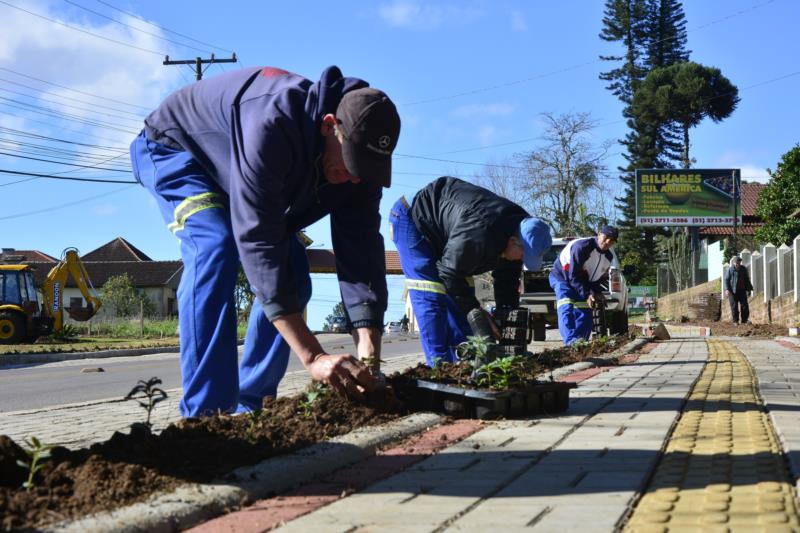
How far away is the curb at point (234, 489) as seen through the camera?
2.49 m

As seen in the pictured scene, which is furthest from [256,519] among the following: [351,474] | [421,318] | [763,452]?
[421,318]

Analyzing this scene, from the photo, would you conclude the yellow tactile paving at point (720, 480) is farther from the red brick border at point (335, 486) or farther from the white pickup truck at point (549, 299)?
the white pickup truck at point (549, 299)

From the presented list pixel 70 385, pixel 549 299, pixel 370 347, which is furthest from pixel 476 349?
pixel 549 299

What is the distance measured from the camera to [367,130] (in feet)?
12.7

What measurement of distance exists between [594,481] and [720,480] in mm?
424

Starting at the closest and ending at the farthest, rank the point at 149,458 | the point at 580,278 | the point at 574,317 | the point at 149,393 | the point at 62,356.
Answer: the point at 149,458 → the point at 149,393 → the point at 580,278 → the point at 574,317 → the point at 62,356

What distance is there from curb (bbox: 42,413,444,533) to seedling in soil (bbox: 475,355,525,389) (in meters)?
1.06

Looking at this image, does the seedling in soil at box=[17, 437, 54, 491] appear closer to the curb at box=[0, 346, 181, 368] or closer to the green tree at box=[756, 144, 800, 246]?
the curb at box=[0, 346, 181, 368]

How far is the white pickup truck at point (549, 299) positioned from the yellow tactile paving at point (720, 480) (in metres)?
12.7

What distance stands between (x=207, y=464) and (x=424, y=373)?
2.57 m

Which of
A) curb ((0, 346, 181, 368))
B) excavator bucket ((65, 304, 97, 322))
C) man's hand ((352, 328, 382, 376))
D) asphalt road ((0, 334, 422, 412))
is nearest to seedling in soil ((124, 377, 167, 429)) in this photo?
man's hand ((352, 328, 382, 376))

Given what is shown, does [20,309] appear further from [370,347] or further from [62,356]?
[370,347]

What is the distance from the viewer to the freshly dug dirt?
8.57 ft

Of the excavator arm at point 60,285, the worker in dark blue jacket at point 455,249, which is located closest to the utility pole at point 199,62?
the excavator arm at point 60,285
